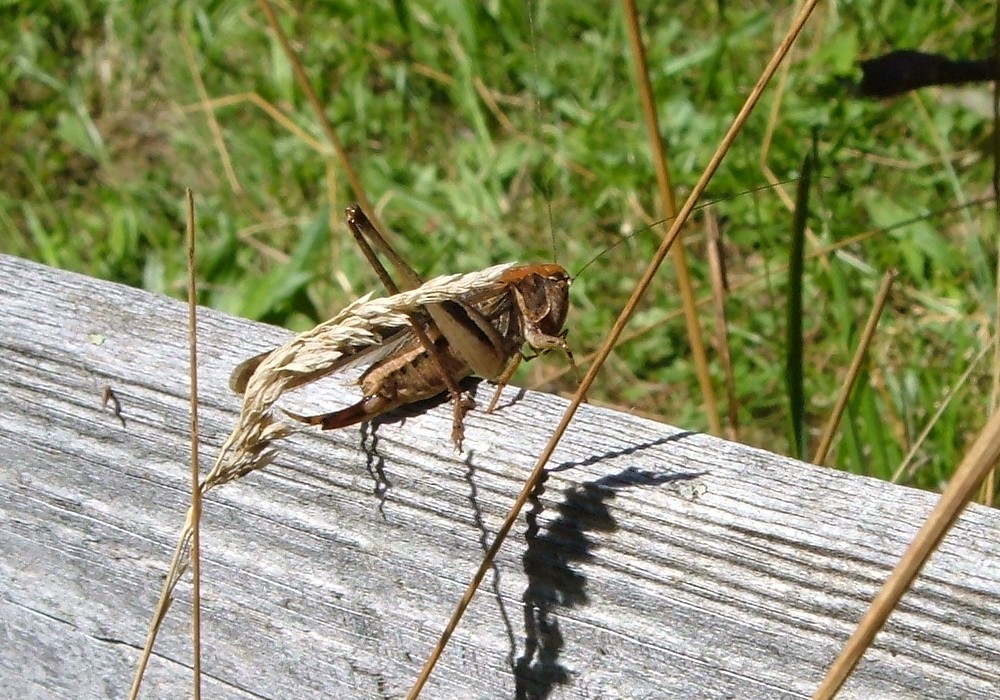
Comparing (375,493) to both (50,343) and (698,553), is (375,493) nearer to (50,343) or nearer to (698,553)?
(698,553)

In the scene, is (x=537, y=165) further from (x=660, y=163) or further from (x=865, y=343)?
(x=865, y=343)

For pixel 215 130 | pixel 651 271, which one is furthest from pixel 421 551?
pixel 215 130

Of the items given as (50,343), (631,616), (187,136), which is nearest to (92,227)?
(187,136)

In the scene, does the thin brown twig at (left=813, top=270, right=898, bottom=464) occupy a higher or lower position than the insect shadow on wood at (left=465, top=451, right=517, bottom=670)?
higher

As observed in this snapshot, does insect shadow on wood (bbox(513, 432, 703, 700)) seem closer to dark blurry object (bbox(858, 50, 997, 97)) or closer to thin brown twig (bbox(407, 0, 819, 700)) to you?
thin brown twig (bbox(407, 0, 819, 700))

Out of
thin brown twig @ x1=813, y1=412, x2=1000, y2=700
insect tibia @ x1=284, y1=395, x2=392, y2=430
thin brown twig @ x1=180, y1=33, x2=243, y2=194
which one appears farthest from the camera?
thin brown twig @ x1=180, y1=33, x2=243, y2=194

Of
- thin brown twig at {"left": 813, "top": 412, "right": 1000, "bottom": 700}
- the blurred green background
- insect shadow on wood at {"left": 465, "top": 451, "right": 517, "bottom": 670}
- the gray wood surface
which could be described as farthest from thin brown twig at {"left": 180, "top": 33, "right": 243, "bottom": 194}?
thin brown twig at {"left": 813, "top": 412, "right": 1000, "bottom": 700}

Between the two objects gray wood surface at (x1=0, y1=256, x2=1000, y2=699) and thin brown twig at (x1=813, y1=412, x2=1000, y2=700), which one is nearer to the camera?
thin brown twig at (x1=813, y1=412, x2=1000, y2=700)
